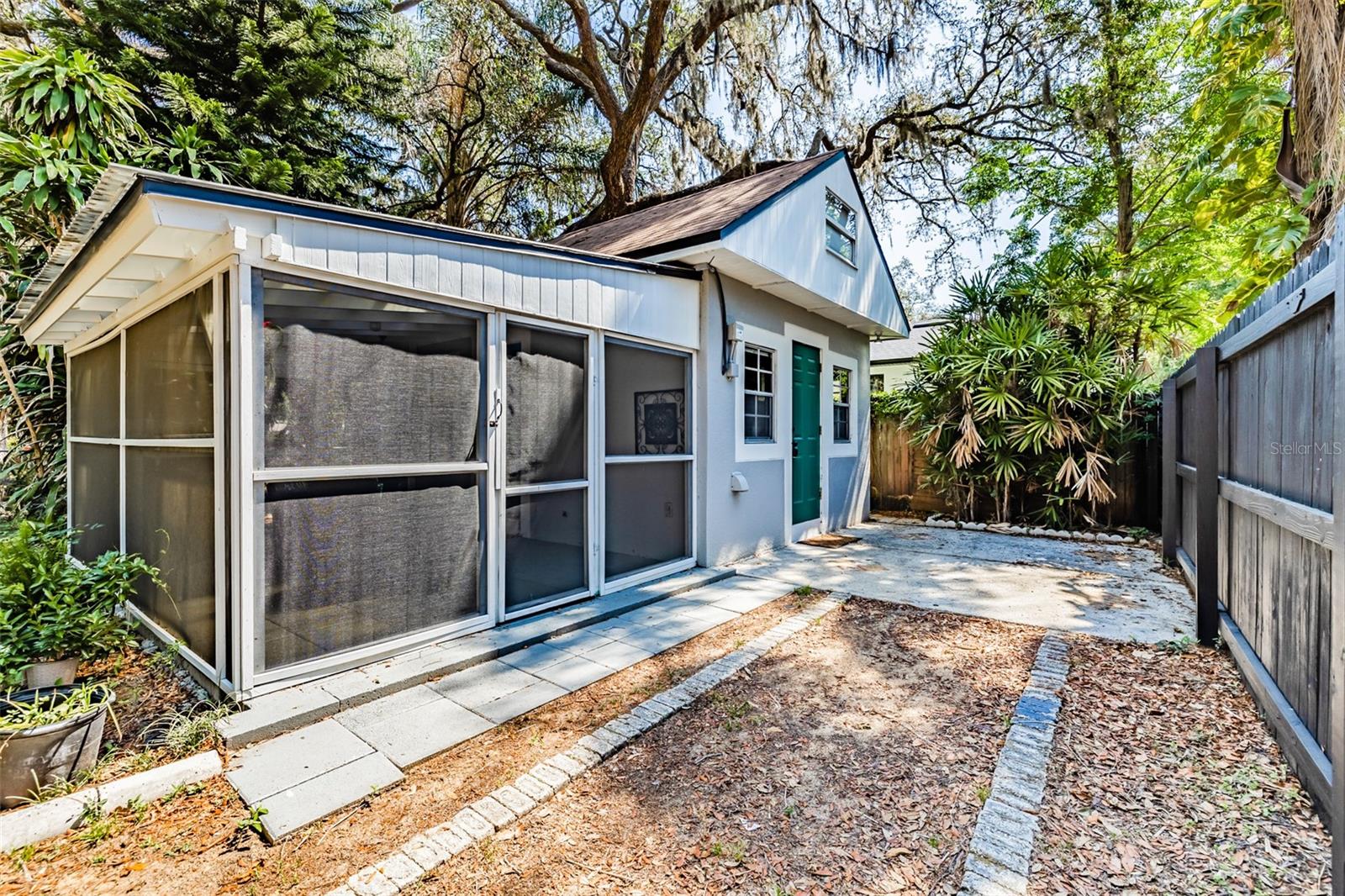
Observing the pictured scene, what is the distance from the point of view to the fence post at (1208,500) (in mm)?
3512

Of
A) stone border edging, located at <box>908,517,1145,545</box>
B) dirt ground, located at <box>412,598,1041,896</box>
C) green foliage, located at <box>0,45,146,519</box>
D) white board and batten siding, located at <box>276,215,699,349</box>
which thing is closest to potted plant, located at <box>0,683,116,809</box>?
dirt ground, located at <box>412,598,1041,896</box>

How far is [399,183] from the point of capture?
1105cm

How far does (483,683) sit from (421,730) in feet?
1.61

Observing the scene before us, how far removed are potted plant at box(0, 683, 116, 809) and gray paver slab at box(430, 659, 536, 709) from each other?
1.29m

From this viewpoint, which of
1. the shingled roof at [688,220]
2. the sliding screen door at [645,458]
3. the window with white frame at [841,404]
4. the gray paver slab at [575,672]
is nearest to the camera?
the gray paver slab at [575,672]

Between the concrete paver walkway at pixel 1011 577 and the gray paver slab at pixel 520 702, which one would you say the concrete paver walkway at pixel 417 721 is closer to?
the gray paver slab at pixel 520 702

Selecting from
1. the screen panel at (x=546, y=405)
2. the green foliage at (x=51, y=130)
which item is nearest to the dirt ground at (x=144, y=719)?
the screen panel at (x=546, y=405)

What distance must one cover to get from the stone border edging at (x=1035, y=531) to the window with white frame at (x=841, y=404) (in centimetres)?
179

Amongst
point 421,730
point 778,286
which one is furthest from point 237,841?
point 778,286

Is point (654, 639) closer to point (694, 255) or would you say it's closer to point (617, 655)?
point (617, 655)

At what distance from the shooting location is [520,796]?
2119mm

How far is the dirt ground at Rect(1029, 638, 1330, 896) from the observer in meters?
1.73

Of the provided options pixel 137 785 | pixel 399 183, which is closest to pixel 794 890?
pixel 137 785

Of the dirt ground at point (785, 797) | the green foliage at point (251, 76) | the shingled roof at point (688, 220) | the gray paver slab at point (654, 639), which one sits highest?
the green foliage at point (251, 76)
